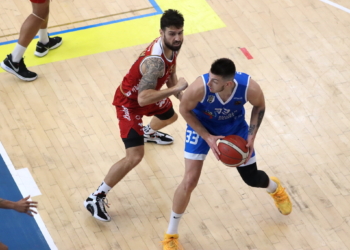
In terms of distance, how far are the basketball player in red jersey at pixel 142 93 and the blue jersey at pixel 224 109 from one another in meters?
0.27

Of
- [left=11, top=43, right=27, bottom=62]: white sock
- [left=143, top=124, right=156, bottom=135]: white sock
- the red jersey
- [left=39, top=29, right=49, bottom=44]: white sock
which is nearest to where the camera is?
the red jersey

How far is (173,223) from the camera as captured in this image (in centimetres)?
616

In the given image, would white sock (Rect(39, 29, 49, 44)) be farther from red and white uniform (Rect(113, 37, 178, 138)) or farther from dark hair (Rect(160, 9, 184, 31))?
dark hair (Rect(160, 9, 184, 31))

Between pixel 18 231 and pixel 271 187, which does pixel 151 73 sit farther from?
pixel 18 231

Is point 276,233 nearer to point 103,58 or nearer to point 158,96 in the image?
point 158,96

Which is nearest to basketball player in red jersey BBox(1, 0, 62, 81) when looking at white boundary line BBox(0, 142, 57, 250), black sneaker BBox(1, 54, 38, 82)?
black sneaker BBox(1, 54, 38, 82)

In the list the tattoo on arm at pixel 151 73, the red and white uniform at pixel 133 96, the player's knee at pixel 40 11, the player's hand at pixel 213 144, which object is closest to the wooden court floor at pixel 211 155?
the player's knee at pixel 40 11

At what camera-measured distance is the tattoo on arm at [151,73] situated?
5.98 m

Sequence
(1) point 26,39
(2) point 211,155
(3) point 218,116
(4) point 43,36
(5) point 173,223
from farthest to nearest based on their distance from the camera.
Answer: (4) point 43,36
(1) point 26,39
(2) point 211,155
(5) point 173,223
(3) point 218,116

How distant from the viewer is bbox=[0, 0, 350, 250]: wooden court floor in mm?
6512

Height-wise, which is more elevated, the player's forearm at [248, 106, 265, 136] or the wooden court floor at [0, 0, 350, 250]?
the player's forearm at [248, 106, 265, 136]

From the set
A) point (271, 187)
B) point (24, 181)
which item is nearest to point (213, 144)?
point (271, 187)

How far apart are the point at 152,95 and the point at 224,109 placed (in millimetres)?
720

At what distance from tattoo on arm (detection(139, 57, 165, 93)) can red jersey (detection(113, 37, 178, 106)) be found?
0.06m
